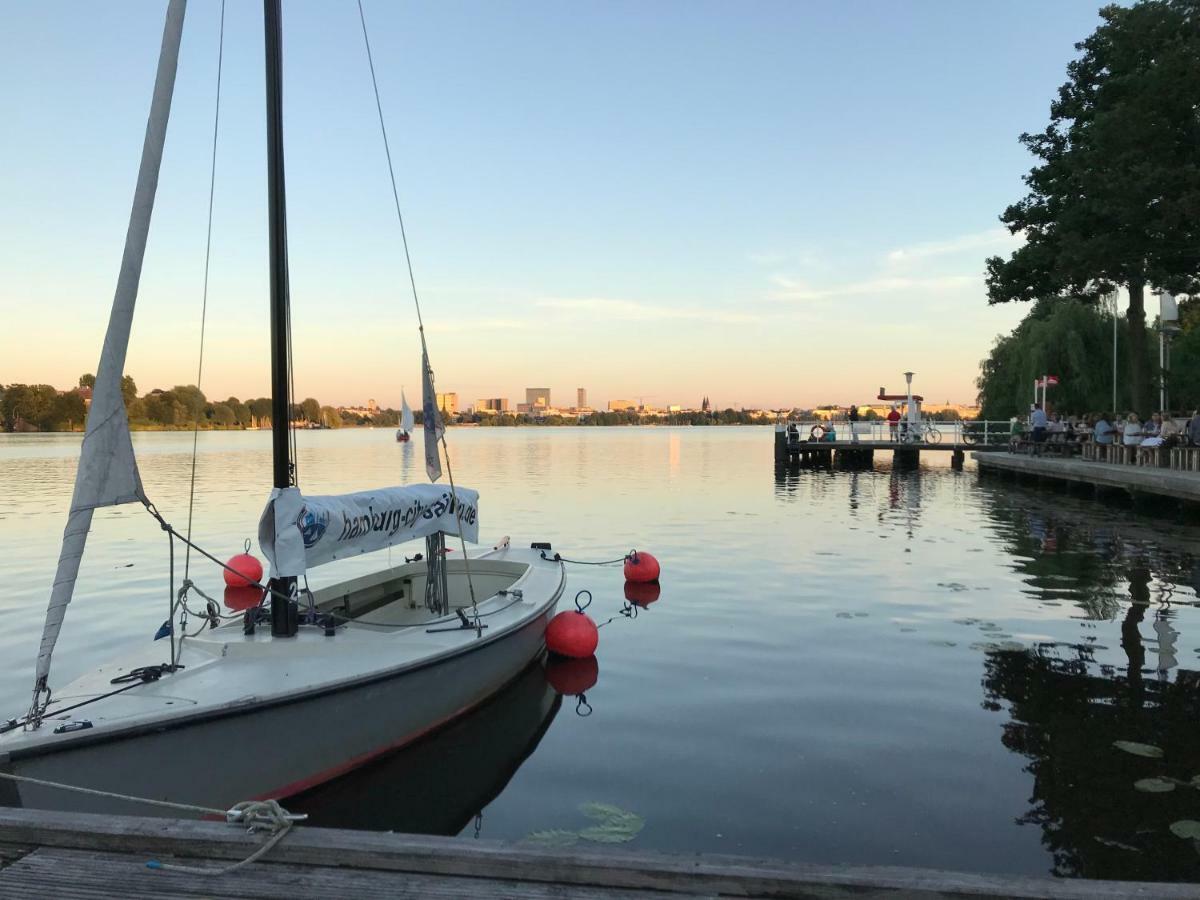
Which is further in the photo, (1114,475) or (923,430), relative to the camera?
(923,430)

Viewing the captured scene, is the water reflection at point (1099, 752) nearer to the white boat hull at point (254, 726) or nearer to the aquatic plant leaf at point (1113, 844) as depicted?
the aquatic plant leaf at point (1113, 844)

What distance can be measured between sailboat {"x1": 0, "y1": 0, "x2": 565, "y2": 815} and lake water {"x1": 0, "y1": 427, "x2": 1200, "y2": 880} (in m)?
0.34

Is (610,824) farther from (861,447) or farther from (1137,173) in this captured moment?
(861,447)

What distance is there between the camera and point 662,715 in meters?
8.58

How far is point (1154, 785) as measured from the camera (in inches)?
250

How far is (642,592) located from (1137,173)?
17.7 m

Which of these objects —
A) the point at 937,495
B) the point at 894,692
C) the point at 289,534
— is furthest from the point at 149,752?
the point at 937,495

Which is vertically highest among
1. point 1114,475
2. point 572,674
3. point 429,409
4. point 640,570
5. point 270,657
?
point 429,409

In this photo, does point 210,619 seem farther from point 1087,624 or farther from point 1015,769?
point 1087,624

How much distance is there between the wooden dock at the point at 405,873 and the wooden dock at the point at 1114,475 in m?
20.8

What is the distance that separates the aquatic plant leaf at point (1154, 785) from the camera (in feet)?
20.6

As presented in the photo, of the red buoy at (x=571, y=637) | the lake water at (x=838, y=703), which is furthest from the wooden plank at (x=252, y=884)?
the red buoy at (x=571, y=637)

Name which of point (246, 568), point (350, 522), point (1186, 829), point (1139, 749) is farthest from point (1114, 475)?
point (350, 522)

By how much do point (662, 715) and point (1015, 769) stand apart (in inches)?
126
